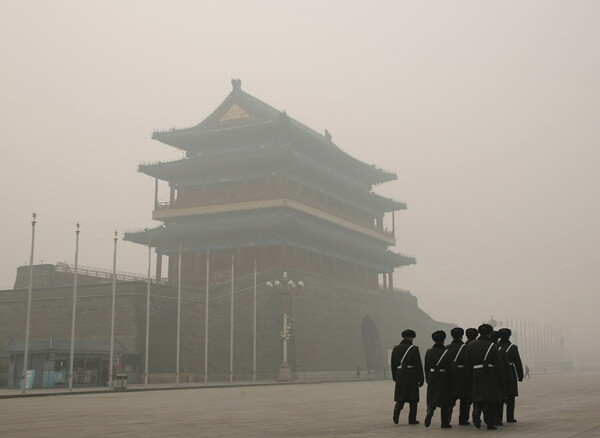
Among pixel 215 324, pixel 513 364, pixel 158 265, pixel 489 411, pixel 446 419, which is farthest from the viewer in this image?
pixel 158 265

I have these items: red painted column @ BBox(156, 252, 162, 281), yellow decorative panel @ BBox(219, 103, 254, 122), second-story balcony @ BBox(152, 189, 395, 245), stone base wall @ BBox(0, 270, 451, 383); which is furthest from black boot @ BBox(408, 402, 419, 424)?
yellow decorative panel @ BBox(219, 103, 254, 122)

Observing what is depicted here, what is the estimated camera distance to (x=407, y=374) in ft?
47.0

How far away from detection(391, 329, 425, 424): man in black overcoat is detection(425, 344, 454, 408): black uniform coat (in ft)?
0.61

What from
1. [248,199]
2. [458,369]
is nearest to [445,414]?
[458,369]

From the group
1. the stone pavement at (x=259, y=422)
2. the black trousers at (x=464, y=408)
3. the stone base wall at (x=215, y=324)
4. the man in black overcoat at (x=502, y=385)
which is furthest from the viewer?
the stone base wall at (x=215, y=324)

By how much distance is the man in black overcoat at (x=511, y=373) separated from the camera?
569 inches

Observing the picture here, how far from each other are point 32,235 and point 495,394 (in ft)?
79.4

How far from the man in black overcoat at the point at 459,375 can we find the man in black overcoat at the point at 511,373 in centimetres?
80

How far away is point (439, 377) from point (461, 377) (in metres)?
0.38

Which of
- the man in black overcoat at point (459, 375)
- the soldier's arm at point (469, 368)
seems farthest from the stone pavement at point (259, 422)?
the soldier's arm at point (469, 368)

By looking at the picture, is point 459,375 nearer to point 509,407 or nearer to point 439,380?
point 439,380

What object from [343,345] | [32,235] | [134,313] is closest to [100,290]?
[134,313]

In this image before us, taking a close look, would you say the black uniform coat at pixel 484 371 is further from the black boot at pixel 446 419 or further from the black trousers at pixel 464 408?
the black boot at pixel 446 419

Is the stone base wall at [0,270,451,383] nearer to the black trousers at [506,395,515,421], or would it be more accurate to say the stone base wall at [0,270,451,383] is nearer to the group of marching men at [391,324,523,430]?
the group of marching men at [391,324,523,430]
